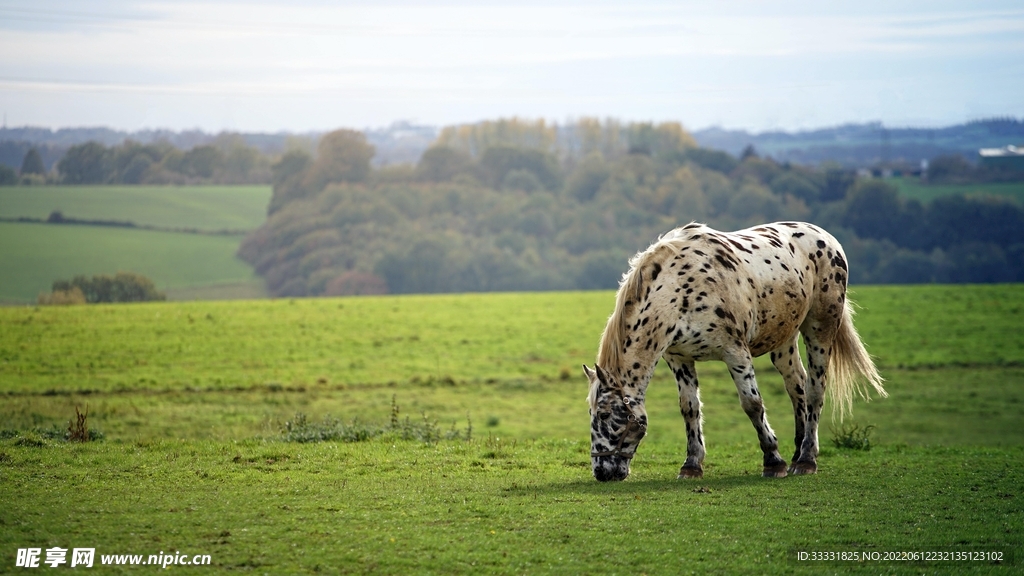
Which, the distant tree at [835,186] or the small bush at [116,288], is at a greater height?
the distant tree at [835,186]

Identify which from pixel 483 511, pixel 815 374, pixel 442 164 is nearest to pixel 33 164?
pixel 442 164

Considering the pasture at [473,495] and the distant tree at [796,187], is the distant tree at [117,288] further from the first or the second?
the distant tree at [796,187]

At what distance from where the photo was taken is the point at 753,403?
1072cm

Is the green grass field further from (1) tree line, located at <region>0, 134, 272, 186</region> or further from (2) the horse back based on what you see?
(2) the horse back

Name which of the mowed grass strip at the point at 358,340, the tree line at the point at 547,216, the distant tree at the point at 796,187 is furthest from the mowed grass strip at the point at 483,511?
the distant tree at the point at 796,187

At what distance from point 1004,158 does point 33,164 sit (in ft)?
459

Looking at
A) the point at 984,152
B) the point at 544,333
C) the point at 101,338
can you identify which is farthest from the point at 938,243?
the point at 101,338

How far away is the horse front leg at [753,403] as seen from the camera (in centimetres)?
1055

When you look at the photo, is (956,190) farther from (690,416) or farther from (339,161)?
(690,416)

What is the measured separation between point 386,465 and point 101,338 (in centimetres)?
2968

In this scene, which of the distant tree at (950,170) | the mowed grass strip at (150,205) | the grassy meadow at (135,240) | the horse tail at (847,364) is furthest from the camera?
the distant tree at (950,170)

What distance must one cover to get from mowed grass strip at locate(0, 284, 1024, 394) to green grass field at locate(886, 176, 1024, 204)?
86.4m

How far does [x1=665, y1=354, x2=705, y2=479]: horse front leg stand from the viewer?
36.0 ft

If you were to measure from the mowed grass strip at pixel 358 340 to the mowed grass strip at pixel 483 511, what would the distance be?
65.8ft
